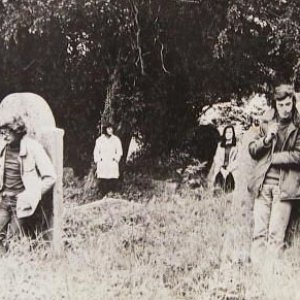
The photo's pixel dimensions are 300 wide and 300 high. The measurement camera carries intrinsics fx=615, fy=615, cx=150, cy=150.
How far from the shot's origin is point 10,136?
538 centimetres

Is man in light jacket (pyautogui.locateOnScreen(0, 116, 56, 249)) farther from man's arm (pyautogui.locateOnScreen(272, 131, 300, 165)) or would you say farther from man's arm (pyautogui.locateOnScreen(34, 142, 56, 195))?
man's arm (pyautogui.locateOnScreen(272, 131, 300, 165))

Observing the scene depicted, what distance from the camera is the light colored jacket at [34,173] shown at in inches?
207

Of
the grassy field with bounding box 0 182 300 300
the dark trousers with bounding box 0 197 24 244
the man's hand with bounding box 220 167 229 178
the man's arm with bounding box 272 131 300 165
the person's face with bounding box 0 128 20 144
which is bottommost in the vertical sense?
the grassy field with bounding box 0 182 300 300

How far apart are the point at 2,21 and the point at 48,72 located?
1.48 m

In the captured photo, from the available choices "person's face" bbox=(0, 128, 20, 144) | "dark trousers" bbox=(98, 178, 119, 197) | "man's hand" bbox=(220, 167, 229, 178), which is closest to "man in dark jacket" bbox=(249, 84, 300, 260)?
"person's face" bbox=(0, 128, 20, 144)

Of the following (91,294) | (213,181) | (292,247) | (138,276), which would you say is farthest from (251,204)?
(213,181)

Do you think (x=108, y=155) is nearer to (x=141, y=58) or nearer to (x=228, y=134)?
(x=141, y=58)

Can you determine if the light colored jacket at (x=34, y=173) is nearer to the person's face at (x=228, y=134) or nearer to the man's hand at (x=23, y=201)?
the man's hand at (x=23, y=201)

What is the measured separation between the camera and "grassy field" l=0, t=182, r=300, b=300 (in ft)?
15.4

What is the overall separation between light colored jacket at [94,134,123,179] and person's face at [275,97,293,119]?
158 inches

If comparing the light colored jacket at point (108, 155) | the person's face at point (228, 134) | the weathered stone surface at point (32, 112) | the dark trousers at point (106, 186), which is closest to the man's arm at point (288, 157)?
the weathered stone surface at point (32, 112)

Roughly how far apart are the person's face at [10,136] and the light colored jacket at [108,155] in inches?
141

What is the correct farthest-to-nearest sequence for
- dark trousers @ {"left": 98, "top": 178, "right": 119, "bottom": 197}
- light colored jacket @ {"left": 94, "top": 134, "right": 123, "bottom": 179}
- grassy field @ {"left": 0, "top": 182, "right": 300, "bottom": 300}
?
1. dark trousers @ {"left": 98, "top": 178, "right": 119, "bottom": 197}
2. light colored jacket @ {"left": 94, "top": 134, "right": 123, "bottom": 179}
3. grassy field @ {"left": 0, "top": 182, "right": 300, "bottom": 300}

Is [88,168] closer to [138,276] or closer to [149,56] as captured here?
[149,56]
